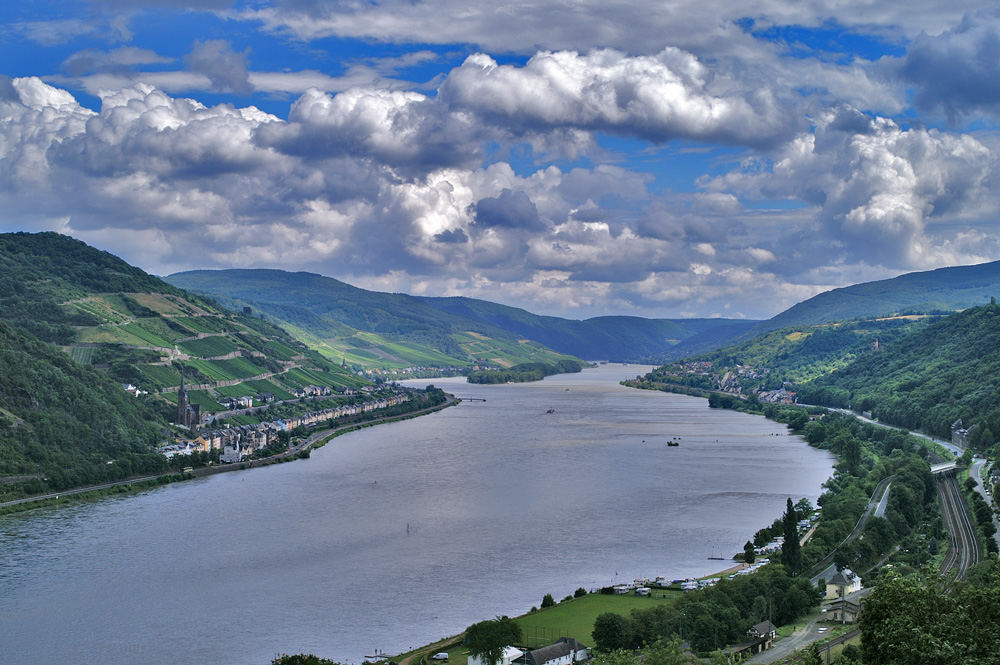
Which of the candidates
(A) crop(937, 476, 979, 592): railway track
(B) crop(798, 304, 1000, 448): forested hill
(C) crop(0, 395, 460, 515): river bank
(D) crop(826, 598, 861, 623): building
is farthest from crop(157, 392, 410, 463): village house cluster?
(B) crop(798, 304, 1000, 448): forested hill

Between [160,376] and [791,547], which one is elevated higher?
[160,376]

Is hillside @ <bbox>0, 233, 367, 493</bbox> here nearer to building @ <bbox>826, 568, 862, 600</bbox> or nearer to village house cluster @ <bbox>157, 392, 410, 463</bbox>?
village house cluster @ <bbox>157, 392, 410, 463</bbox>

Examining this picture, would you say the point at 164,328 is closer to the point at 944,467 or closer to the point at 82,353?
the point at 82,353

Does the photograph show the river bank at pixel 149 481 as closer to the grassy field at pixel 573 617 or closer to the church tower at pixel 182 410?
the church tower at pixel 182 410

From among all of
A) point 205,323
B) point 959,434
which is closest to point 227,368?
point 205,323

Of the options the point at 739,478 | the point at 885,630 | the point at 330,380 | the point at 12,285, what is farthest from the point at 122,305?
the point at 885,630

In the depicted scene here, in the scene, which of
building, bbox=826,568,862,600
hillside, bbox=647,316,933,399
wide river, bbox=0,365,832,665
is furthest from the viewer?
hillside, bbox=647,316,933,399
